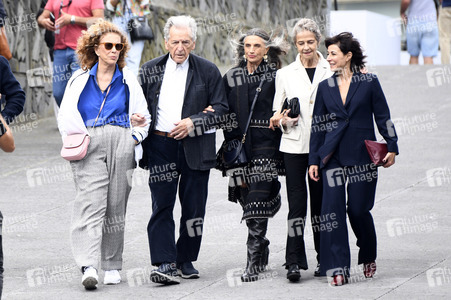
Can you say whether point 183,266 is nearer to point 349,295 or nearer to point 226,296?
point 226,296

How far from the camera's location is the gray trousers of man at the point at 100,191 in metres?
7.61

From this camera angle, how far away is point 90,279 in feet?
24.3

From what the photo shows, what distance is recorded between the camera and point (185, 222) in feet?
26.1

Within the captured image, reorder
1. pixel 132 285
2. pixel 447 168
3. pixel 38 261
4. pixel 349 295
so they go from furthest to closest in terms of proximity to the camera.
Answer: pixel 447 168 < pixel 38 261 < pixel 132 285 < pixel 349 295

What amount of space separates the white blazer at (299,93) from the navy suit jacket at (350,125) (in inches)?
5.4

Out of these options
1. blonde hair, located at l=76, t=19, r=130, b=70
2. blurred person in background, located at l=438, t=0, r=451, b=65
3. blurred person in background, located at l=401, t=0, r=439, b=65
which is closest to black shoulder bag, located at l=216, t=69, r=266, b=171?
blonde hair, located at l=76, t=19, r=130, b=70

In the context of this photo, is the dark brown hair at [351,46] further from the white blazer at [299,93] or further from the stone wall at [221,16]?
the stone wall at [221,16]

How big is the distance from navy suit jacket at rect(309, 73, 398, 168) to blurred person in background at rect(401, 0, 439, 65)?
484 inches

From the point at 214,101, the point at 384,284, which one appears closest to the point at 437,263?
the point at 384,284

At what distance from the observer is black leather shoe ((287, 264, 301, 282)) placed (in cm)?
764

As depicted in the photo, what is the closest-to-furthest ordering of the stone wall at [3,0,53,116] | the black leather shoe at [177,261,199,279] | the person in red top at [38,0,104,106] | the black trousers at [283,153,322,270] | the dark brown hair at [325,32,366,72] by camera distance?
1. the dark brown hair at [325,32,366,72]
2. the black trousers at [283,153,322,270]
3. the black leather shoe at [177,261,199,279]
4. the person in red top at [38,0,104,106]
5. the stone wall at [3,0,53,116]

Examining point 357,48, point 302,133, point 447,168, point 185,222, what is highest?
point 357,48

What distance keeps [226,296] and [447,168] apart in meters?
5.63

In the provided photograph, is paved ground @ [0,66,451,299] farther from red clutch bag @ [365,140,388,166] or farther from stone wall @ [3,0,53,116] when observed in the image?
stone wall @ [3,0,53,116]
